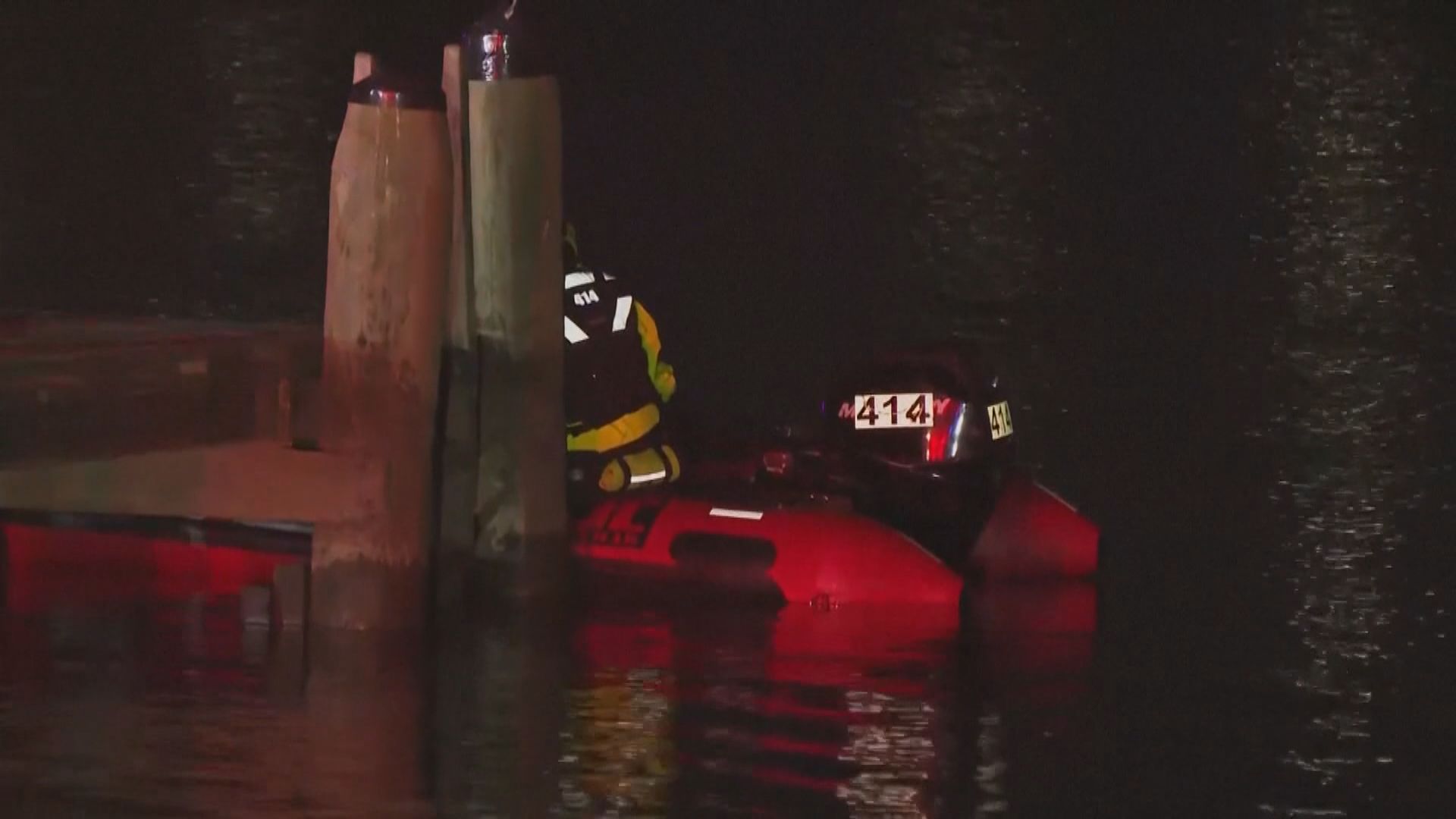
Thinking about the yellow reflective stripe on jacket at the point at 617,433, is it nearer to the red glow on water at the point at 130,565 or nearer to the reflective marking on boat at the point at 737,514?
the reflective marking on boat at the point at 737,514

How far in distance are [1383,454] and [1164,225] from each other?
28.6 feet

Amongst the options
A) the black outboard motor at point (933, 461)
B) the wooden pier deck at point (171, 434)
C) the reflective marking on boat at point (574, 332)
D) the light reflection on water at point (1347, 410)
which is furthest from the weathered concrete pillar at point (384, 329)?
the light reflection on water at point (1347, 410)

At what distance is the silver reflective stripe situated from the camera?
10.2 m

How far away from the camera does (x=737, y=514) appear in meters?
9.77

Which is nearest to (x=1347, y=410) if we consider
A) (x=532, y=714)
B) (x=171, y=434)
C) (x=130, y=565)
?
(x=130, y=565)

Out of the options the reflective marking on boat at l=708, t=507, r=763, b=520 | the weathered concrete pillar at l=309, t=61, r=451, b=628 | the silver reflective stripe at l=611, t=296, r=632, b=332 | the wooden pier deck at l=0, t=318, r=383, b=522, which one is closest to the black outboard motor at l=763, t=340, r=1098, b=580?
the reflective marking on boat at l=708, t=507, r=763, b=520

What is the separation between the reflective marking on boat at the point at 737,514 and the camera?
9734 mm

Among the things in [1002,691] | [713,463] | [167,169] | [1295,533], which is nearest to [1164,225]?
[167,169]

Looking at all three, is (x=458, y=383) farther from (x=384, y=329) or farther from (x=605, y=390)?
(x=605, y=390)

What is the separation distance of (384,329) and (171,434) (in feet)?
2.39

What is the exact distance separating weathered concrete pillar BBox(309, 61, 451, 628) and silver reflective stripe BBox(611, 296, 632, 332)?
134cm

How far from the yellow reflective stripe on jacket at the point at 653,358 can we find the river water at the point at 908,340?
3.09 feet

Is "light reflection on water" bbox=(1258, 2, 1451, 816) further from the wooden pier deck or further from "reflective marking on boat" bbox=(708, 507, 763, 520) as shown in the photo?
the wooden pier deck

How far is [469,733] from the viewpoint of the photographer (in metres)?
8.07
